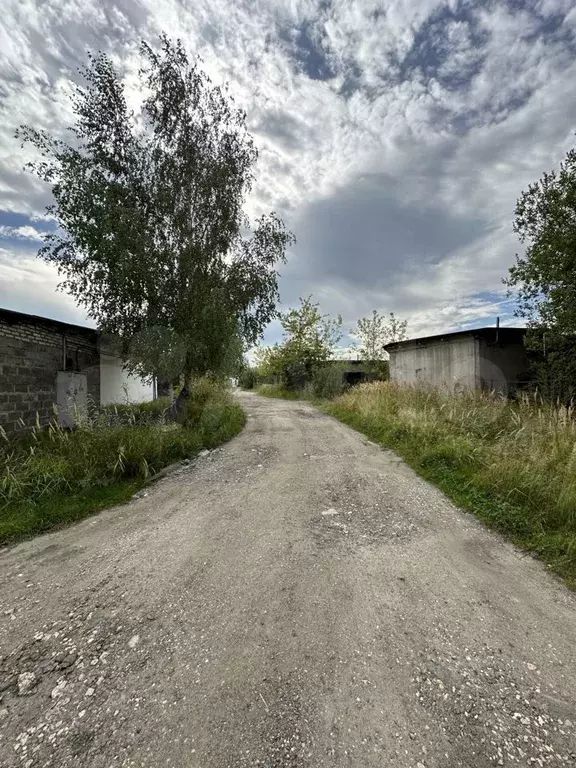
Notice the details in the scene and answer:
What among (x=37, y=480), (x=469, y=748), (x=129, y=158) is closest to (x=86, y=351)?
(x=129, y=158)

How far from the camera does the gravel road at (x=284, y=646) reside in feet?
5.03

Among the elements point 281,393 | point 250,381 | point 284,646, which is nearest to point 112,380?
point 284,646

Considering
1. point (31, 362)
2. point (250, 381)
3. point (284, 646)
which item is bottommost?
point (284, 646)

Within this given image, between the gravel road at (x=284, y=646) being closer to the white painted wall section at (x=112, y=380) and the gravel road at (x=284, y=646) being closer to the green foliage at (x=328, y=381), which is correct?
the white painted wall section at (x=112, y=380)

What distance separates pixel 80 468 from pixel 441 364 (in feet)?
39.1

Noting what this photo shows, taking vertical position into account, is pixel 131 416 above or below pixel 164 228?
below

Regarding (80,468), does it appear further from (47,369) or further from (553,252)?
(553,252)

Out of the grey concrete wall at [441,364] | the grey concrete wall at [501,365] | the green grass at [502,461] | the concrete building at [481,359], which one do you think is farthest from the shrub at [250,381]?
the green grass at [502,461]

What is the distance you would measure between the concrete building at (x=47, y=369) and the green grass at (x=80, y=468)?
724 millimetres

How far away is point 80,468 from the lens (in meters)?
4.91

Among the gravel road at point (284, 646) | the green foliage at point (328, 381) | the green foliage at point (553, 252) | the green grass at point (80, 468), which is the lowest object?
the gravel road at point (284, 646)

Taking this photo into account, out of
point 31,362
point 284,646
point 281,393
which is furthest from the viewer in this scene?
Answer: point 281,393

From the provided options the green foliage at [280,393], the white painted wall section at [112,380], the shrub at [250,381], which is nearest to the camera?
the white painted wall section at [112,380]

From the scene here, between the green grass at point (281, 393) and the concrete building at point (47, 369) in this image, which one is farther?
the green grass at point (281, 393)
